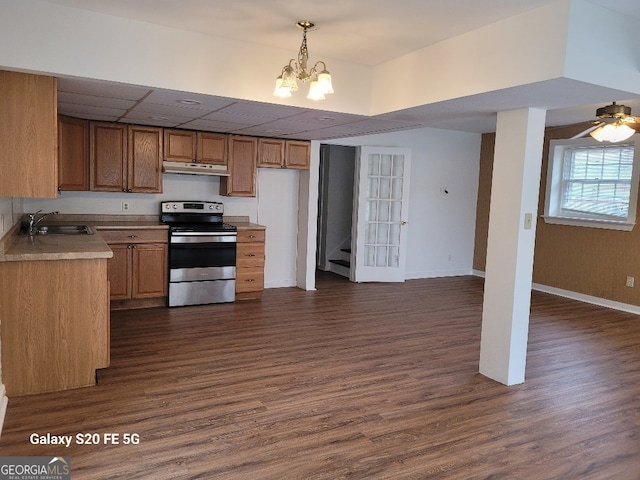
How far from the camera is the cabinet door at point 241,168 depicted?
5.90m

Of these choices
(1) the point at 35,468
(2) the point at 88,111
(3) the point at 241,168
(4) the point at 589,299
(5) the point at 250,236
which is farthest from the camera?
(4) the point at 589,299

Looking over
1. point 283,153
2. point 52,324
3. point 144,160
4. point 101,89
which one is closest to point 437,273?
point 283,153

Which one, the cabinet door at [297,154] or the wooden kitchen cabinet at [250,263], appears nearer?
the wooden kitchen cabinet at [250,263]

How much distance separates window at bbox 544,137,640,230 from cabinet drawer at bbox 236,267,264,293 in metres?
4.23

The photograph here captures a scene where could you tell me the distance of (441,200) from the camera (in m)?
7.82

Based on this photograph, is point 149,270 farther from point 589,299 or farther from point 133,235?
point 589,299

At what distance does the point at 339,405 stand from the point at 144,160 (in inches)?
145

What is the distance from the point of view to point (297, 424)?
285cm

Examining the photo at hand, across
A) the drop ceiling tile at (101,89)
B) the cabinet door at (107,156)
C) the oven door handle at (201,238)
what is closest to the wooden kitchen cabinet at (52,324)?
the drop ceiling tile at (101,89)

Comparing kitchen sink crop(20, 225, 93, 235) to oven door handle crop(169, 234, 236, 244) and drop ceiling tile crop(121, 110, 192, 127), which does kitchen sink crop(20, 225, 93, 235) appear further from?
drop ceiling tile crop(121, 110, 192, 127)

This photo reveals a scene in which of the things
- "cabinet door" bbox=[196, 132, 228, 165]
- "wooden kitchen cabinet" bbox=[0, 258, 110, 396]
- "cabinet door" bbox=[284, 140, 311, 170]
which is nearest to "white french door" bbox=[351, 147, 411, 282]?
"cabinet door" bbox=[284, 140, 311, 170]

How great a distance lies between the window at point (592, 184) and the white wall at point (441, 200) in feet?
4.50

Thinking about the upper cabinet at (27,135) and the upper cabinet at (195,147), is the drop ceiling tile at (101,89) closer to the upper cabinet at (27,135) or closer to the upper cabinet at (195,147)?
the upper cabinet at (27,135)

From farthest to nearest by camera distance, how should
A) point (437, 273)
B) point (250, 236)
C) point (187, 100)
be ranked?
point (437, 273) < point (250, 236) < point (187, 100)
